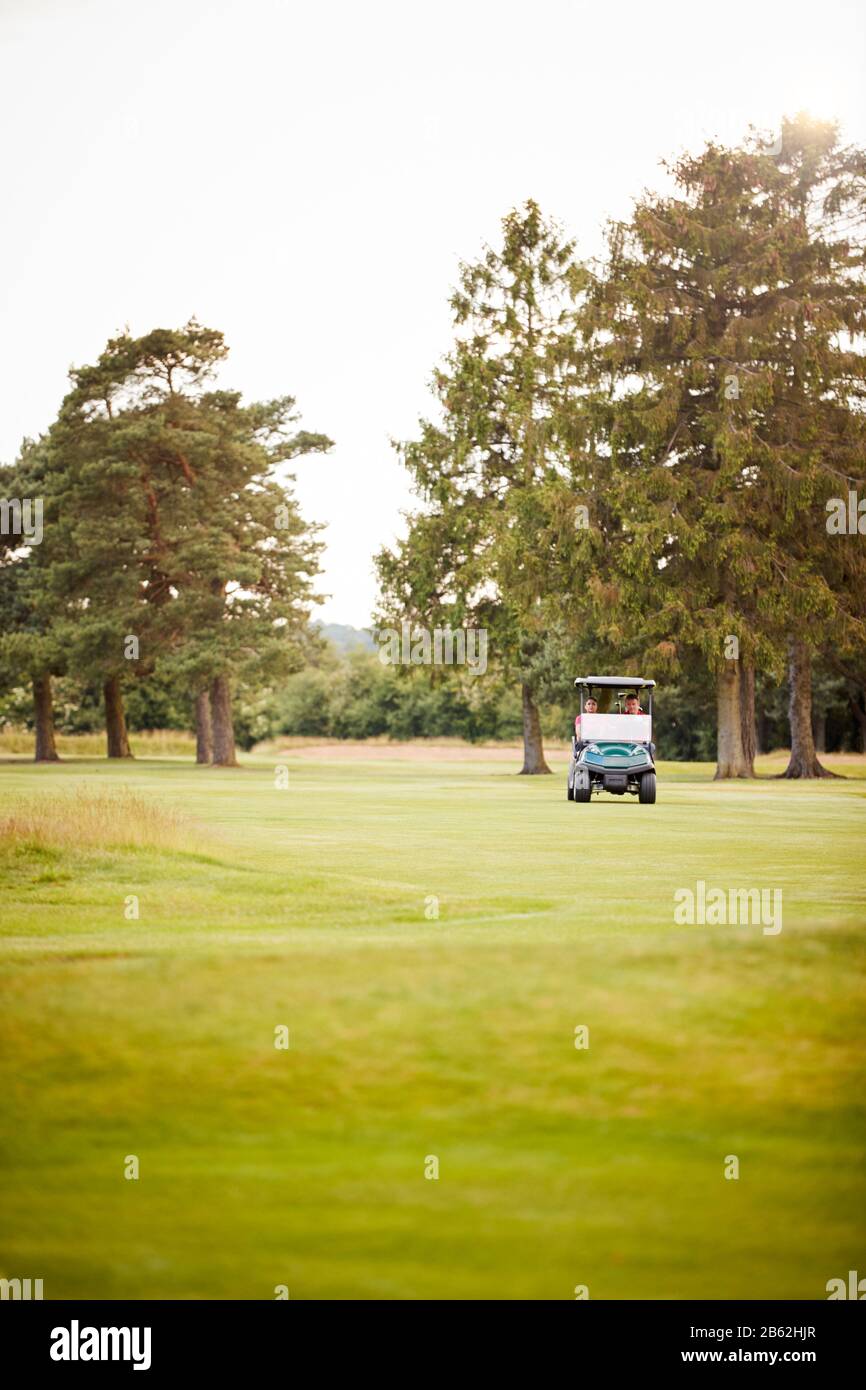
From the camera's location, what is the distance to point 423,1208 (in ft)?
22.4

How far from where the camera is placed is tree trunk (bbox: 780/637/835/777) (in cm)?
4544

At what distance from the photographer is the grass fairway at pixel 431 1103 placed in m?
6.64

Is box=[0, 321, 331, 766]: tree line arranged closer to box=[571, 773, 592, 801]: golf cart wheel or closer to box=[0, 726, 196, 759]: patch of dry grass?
box=[0, 726, 196, 759]: patch of dry grass

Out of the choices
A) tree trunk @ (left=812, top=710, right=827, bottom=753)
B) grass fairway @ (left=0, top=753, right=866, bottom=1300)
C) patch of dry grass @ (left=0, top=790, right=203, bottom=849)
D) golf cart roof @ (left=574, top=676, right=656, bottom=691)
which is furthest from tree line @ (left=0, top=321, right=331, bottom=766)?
grass fairway @ (left=0, top=753, right=866, bottom=1300)

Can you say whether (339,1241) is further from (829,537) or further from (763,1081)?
(829,537)

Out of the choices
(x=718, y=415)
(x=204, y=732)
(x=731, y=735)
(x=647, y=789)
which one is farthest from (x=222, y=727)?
(x=647, y=789)

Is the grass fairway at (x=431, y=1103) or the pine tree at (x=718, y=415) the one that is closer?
the grass fairway at (x=431, y=1103)

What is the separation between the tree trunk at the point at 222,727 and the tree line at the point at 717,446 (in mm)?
12829

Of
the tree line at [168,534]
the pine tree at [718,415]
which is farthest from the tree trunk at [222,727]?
the pine tree at [718,415]

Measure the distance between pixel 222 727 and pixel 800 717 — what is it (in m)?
21.5

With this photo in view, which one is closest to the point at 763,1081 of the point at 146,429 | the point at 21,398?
the point at 146,429

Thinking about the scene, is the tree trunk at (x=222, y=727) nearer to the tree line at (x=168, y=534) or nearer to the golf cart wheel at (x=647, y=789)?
the tree line at (x=168, y=534)

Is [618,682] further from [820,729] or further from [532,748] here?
[820,729]

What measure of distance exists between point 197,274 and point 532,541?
20968 millimetres
